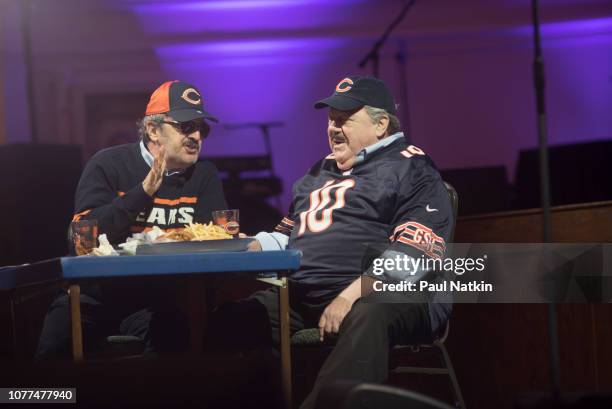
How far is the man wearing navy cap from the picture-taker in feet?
6.84

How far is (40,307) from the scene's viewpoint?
290 cm

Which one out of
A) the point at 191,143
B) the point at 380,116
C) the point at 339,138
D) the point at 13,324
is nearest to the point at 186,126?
the point at 191,143

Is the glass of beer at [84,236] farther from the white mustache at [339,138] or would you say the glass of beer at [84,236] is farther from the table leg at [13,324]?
the white mustache at [339,138]

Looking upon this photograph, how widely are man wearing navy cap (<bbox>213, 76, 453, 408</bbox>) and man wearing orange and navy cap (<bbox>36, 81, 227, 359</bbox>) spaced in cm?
27

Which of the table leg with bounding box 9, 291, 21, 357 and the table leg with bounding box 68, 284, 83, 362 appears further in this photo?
the table leg with bounding box 9, 291, 21, 357

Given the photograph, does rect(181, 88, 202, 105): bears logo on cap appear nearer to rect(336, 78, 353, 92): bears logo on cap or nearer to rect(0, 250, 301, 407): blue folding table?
rect(336, 78, 353, 92): bears logo on cap

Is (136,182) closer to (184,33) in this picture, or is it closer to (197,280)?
(197,280)

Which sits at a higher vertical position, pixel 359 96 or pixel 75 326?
pixel 359 96

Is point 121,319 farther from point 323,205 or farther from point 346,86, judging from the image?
point 346,86

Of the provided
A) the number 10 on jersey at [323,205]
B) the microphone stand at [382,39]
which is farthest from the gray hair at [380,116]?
the microphone stand at [382,39]

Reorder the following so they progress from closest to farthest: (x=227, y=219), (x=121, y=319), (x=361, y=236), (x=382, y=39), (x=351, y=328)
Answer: (x=351, y=328), (x=227, y=219), (x=361, y=236), (x=121, y=319), (x=382, y=39)

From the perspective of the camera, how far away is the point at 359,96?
2586 mm

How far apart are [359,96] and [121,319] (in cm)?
106

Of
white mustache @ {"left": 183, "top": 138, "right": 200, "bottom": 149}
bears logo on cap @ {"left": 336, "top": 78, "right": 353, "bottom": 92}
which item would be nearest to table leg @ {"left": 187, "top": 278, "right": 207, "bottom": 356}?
white mustache @ {"left": 183, "top": 138, "right": 200, "bottom": 149}
